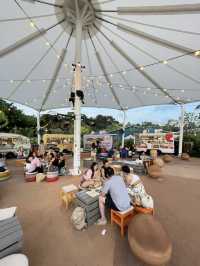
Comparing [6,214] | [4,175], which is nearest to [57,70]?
[4,175]

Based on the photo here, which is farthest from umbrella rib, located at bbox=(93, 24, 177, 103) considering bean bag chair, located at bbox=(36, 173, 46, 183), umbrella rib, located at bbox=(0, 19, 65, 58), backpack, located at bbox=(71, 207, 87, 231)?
backpack, located at bbox=(71, 207, 87, 231)

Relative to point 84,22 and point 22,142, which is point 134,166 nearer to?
point 84,22

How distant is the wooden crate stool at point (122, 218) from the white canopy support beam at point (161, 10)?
17.4ft

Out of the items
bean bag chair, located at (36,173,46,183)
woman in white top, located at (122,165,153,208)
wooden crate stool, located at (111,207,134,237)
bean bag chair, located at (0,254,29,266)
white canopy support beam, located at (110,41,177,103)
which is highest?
white canopy support beam, located at (110,41,177,103)

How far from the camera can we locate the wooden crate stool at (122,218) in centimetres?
262

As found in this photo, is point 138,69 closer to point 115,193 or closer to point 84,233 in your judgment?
point 115,193

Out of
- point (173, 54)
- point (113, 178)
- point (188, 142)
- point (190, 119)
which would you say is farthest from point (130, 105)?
point (113, 178)

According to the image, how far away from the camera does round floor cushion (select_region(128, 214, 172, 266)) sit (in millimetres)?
1717

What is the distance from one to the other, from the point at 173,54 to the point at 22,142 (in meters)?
11.6

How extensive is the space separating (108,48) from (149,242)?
271 inches

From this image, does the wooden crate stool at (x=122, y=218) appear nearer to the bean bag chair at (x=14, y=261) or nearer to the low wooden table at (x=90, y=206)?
the low wooden table at (x=90, y=206)

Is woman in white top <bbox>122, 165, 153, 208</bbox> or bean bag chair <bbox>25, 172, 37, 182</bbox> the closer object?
woman in white top <bbox>122, 165, 153, 208</bbox>

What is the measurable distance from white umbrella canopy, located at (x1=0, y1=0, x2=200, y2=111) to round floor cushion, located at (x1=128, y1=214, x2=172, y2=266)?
17.5ft

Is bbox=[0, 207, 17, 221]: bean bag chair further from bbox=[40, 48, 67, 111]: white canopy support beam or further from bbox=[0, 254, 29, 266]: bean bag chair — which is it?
bbox=[40, 48, 67, 111]: white canopy support beam
